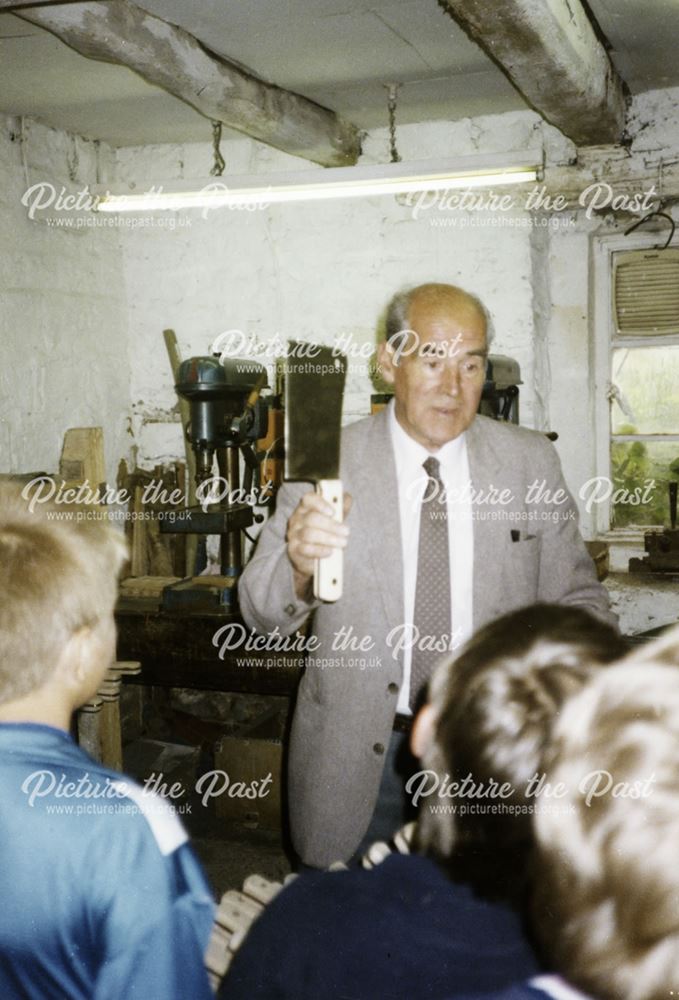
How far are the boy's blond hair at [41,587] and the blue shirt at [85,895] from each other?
0.43 feet

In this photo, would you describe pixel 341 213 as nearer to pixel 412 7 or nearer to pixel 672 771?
pixel 412 7

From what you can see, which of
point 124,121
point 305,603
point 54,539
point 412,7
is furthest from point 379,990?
point 124,121

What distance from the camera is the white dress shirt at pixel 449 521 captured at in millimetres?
2088

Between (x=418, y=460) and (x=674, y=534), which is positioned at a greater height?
(x=418, y=460)

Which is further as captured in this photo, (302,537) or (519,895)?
(302,537)

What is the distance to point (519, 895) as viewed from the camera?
97 centimetres

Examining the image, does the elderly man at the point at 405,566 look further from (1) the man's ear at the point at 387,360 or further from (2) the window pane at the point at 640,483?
(2) the window pane at the point at 640,483

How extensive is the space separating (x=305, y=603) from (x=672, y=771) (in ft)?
4.17

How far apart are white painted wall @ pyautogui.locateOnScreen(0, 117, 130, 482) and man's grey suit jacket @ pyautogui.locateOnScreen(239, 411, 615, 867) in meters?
2.53

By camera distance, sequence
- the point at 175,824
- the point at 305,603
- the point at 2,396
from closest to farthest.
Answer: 1. the point at 175,824
2. the point at 305,603
3. the point at 2,396

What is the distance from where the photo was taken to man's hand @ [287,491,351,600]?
5.32 feet

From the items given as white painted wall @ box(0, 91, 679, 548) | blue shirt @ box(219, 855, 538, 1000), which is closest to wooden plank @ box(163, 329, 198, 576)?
white painted wall @ box(0, 91, 679, 548)

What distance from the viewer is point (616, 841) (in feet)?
2.33

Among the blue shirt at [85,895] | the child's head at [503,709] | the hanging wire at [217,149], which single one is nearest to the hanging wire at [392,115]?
the hanging wire at [217,149]
